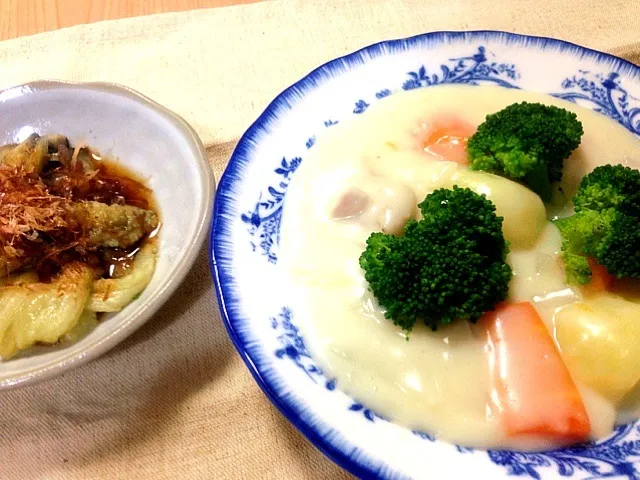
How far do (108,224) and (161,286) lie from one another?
37 centimetres

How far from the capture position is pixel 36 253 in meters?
1.68

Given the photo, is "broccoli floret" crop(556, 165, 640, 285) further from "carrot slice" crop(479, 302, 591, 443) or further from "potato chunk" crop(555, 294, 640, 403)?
"carrot slice" crop(479, 302, 591, 443)

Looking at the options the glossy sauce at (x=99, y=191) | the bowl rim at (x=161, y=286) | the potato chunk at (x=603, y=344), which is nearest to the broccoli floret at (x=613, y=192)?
the potato chunk at (x=603, y=344)

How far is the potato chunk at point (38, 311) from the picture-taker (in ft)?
4.80

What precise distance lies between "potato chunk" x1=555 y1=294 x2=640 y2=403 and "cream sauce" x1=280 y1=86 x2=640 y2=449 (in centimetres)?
4

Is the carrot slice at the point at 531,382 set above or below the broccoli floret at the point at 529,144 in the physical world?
below

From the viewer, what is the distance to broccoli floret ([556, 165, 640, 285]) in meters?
1.28

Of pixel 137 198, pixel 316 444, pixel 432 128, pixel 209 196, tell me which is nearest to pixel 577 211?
pixel 432 128

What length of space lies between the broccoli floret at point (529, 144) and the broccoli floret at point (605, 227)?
10cm

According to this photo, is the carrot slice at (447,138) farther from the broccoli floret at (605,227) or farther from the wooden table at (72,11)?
the wooden table at (72,11)

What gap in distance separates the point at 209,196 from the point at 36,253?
1.82 feet

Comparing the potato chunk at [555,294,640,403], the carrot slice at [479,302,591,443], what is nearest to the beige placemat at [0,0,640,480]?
the carrot slice at [479,302,591,443]

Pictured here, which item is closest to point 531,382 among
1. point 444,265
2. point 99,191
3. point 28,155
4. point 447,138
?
point 444,265

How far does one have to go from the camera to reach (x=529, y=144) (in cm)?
145
